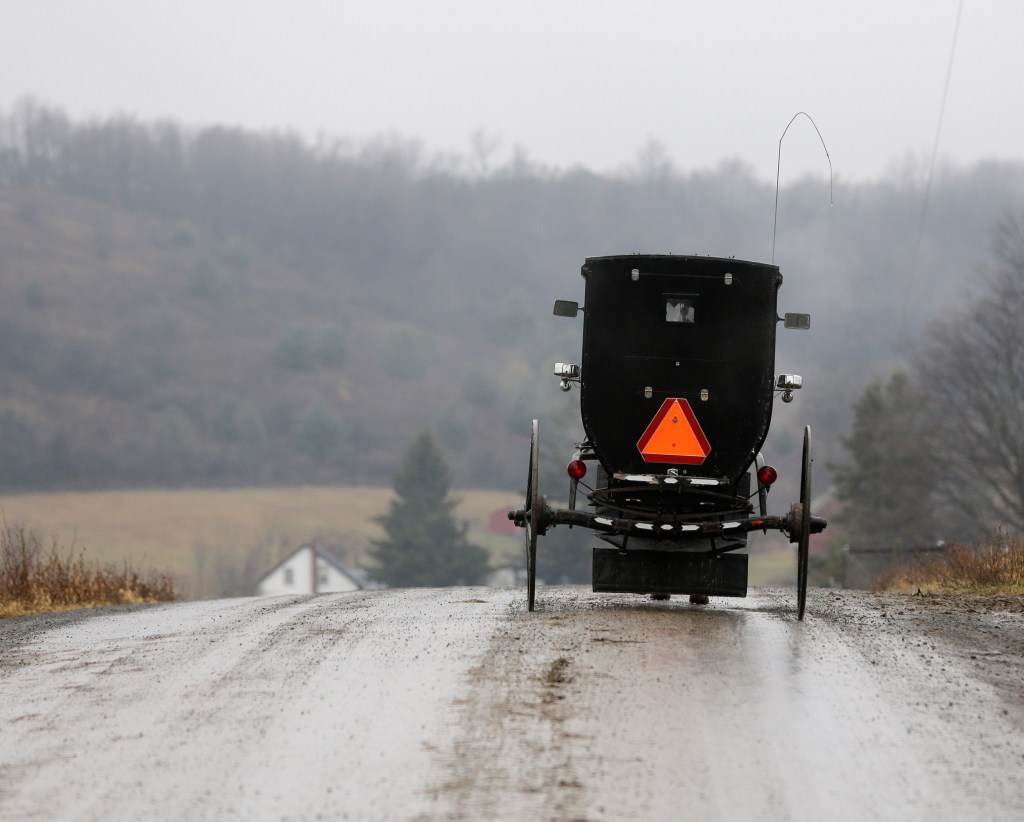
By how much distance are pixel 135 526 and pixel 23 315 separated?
5767cm

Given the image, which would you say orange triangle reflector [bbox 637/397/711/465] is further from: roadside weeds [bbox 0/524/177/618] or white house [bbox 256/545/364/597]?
white house [bbox 256/545/364/597]

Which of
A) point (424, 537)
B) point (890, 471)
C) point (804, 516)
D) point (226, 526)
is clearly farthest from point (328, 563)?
point (804, 516)

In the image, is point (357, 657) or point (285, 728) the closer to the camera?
point (285, 728)

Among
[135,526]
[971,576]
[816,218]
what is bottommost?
[135,526]

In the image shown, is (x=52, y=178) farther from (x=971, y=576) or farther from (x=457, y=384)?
(x=971, y=576)

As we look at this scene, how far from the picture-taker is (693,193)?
6890 inches

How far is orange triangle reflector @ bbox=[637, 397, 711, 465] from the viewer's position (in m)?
12.1

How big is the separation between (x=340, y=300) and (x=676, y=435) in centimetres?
18265

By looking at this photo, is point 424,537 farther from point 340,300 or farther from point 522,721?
point 340,300

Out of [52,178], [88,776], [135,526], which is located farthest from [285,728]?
[52,178]

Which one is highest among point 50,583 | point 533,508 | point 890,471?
point 533,508

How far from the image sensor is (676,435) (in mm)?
12117

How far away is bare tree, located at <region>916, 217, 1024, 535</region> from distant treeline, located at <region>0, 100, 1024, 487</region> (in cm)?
4615

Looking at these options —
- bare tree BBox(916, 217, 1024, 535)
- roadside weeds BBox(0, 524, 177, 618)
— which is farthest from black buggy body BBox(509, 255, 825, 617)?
bare tree BBox(916, 217, 1024, 535)
